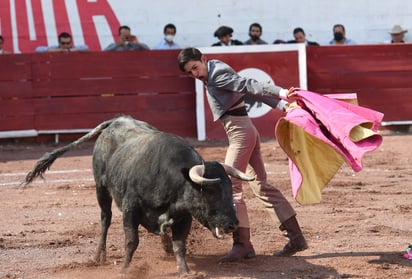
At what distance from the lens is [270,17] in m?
12.9

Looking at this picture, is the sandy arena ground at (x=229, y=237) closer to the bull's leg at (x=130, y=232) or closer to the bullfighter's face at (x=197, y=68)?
the bull's leg at (x=130, y=232)

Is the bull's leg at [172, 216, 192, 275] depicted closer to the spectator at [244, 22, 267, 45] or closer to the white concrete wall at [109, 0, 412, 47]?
the spectator at [244, 22, 267, 45]

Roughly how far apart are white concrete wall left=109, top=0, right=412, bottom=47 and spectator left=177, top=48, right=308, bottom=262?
296 inches

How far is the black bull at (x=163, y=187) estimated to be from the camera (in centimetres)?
457

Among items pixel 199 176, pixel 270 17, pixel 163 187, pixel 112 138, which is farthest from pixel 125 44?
pixel 199 176

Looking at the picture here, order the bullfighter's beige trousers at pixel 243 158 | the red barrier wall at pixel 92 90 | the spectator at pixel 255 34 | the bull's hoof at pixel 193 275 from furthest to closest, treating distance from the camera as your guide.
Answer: the spectator at pixel 255 34
the red barrier wall at pixel 92 90
the bullfighter's beige trousers at pixel 243 158
the bull's hoof at pixel 193 275

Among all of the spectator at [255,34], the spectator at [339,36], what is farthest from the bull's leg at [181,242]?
the spectator at [339,36]

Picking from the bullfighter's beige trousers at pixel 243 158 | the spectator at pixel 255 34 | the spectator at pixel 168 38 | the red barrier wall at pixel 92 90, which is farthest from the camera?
the spectator at pixel 168 38

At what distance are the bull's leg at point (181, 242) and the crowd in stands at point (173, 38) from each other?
6.72 meters

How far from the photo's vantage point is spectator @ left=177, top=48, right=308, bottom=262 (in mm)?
5066

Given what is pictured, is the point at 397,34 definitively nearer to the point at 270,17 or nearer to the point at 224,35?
the point at 270,17

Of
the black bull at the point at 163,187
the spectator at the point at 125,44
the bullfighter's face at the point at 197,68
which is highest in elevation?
the spectator at the point at 125,44

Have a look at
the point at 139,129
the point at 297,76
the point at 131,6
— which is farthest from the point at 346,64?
the point at 139,129

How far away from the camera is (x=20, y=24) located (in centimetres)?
1257
